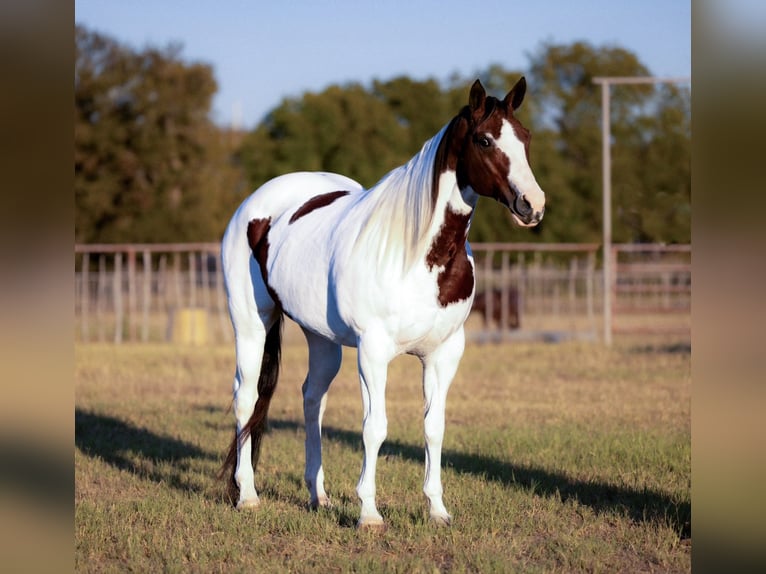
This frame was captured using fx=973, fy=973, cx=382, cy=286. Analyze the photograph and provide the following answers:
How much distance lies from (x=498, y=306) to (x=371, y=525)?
17.5 metres

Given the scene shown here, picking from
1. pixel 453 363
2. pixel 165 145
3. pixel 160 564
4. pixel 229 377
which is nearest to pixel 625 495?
pixel 453 363

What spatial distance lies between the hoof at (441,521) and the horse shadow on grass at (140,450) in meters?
2.00

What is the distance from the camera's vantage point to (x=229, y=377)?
14477mm

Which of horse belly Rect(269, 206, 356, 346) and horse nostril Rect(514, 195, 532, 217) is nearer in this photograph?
horse nostril Rect(514, 195, 532, 217)

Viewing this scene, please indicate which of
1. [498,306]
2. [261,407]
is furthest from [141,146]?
[261,407]

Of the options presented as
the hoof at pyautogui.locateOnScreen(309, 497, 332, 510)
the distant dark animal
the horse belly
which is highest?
Answer: the horse belly

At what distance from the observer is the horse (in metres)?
5.09

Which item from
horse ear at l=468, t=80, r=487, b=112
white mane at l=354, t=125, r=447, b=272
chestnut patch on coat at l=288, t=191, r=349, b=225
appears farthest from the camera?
chestnut patch on coat at l=288, t=191, r=349, b=225

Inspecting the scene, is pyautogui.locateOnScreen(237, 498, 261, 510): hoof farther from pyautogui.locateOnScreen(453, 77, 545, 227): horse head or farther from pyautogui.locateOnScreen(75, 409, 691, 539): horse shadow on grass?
pyautogui.locateOnScreen(453, 77, 545, 227): horse head

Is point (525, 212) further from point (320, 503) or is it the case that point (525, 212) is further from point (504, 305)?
point (504, 305)

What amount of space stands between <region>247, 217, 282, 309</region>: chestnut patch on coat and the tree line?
20.4 m

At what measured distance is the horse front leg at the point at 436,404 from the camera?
5.71 metres

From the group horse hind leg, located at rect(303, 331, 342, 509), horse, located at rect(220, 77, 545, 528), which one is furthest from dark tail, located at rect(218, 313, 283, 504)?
horse hind leg, located at rect(303, 331, 342, 509)

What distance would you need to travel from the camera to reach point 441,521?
18.5 ft
